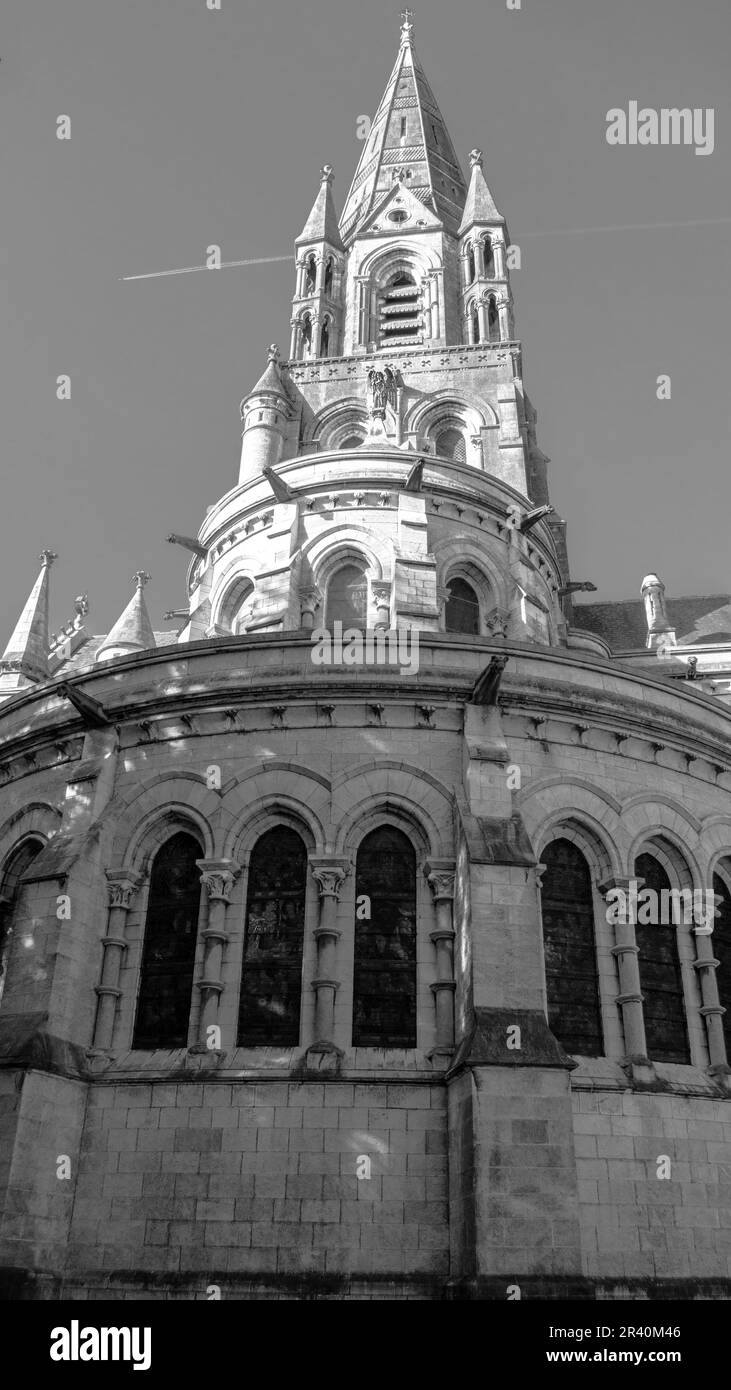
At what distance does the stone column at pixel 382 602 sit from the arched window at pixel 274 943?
415 inches

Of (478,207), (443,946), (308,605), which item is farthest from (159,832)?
(478,207)

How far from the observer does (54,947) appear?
1379 centimetres

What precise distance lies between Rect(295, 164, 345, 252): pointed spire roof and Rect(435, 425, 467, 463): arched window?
1339cm

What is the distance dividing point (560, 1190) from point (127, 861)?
710 centimetres

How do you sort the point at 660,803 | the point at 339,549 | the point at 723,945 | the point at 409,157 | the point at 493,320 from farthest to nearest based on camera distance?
the point at 409,157
the point at 493,320
the point at 339,549
the point at 660,803
the point at 723,945

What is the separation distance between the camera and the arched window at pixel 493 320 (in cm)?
4016

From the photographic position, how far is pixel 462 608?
2672 centimetres

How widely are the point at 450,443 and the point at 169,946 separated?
26.0 metres

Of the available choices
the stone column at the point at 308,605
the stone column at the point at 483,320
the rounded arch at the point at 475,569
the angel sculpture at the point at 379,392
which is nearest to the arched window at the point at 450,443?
the stone column at the point at 483,320

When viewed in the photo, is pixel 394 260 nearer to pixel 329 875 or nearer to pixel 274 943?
pixel 329 875

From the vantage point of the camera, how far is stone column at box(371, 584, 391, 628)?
24.8m

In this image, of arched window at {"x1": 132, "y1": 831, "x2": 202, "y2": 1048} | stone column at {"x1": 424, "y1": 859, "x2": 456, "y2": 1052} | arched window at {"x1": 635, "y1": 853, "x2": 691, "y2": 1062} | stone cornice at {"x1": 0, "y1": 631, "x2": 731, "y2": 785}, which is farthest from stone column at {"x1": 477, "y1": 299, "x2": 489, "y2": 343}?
stone column at {"x1": 424, "y1": 859, "x2": 456, "y2": 1052}

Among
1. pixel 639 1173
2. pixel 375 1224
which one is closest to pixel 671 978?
pixel 639 1173
